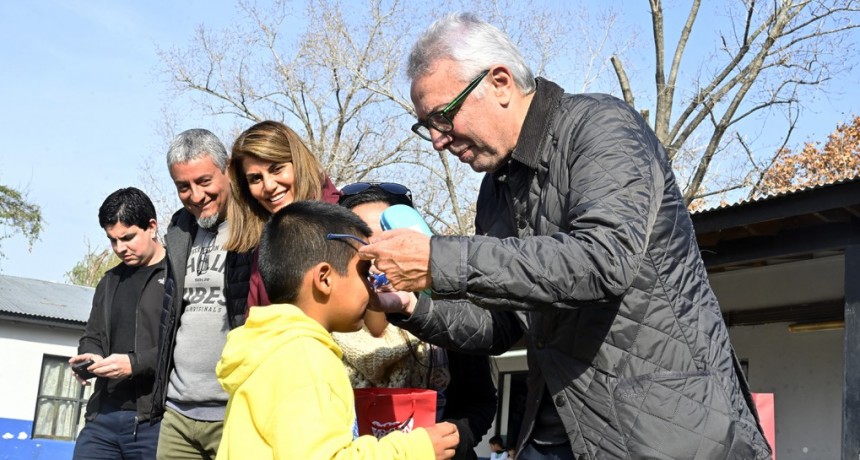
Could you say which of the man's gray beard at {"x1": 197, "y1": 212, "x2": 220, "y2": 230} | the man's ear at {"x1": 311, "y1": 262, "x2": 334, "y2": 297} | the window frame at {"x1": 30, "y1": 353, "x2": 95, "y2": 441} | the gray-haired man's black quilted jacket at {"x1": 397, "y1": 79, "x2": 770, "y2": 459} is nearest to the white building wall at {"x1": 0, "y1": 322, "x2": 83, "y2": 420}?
the window frame at {"x1": 30, "y1": 353, "x2": 95, "y2": 441}

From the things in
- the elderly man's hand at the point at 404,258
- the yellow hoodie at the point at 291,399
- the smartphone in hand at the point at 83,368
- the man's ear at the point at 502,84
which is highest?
the man's ear at the point at 502,84

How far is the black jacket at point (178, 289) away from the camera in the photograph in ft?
13.5

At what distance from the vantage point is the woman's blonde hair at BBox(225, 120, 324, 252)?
3.84 metres

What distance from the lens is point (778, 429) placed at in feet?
37.4

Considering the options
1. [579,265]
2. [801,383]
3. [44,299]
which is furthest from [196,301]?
[44,299]

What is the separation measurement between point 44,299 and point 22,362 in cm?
271

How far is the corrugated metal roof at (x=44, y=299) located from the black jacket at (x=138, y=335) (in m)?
18.5

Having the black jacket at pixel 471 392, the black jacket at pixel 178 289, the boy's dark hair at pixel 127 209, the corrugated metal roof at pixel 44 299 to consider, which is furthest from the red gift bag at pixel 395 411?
the corrugated metal roof at pixel 44 299

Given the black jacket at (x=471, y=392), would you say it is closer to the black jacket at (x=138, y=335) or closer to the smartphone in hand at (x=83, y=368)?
the black jacket at (x=138, y=335)

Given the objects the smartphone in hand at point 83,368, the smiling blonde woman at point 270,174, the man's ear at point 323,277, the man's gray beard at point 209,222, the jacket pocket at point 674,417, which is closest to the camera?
the jacket pocket at point 674,417

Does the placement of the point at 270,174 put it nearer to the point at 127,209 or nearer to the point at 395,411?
the point at 395,411

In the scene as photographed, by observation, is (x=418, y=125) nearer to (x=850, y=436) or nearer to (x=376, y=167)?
(x=850, y=436)

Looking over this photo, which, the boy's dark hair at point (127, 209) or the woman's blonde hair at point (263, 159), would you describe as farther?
the boy's dark hair at point (127, 209)

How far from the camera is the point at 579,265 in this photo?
6.96 ft
